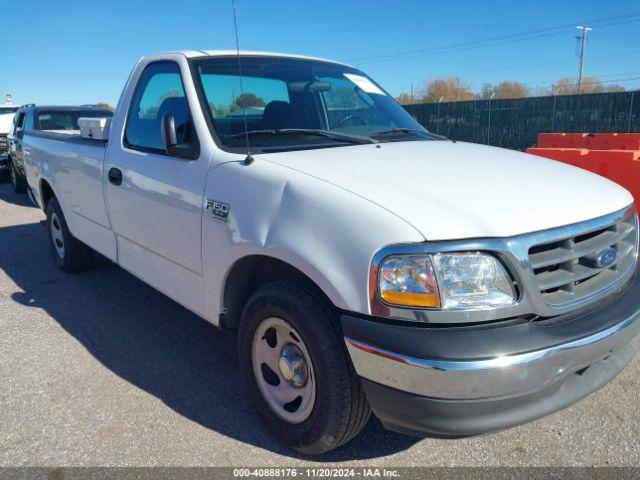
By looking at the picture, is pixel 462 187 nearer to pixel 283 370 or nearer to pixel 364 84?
pixel 283 370

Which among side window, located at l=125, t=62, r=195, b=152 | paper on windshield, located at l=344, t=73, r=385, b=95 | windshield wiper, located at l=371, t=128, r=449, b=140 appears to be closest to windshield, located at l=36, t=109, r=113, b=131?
side window, located at l=125, t=62, r=195, b=152

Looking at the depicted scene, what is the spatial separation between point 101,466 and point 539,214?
2.31 metres

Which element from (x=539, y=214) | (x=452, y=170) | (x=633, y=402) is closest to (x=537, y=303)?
(x=539, y=214)

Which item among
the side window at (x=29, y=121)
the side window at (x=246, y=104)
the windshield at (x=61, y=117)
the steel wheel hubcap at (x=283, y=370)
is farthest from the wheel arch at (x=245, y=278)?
the side window at (x=29, y=121)

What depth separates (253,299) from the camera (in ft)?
8.44

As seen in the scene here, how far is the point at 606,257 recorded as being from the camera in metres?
2.36

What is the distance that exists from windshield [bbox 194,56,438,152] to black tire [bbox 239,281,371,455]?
2.85 ft

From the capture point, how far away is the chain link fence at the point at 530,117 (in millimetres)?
16906

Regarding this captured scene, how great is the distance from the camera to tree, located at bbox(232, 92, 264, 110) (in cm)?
317

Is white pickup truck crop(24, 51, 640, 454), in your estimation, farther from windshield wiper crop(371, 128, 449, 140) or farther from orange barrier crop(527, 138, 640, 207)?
orange barrier crop(527, 138, 640, 207)

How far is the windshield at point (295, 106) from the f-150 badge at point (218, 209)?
32cm

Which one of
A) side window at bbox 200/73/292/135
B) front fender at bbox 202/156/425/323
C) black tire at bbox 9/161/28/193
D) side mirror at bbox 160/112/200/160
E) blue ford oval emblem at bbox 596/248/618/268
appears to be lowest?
black tire at bbox 9/161/28/193

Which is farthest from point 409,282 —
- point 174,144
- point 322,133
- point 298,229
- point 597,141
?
point 597,141

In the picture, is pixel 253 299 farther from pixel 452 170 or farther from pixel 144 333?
pixel 144 333
